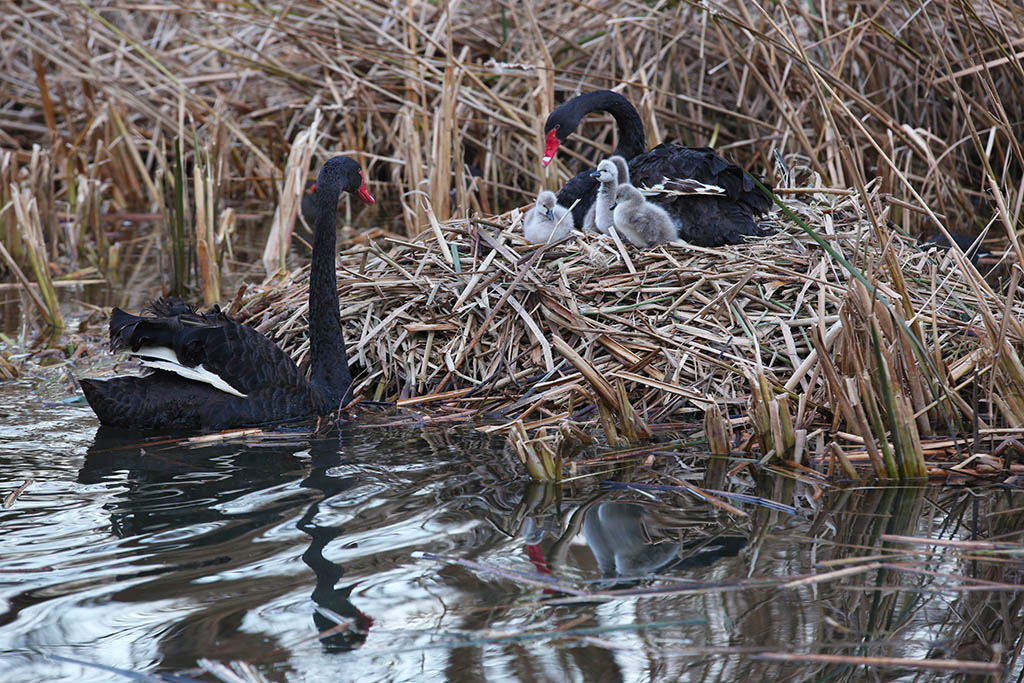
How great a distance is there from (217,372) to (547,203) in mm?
1520

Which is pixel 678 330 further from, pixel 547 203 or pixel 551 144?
pixel 551 144

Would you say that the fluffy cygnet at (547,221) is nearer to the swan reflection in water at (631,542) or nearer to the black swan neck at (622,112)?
the black swan neck at (622,112)

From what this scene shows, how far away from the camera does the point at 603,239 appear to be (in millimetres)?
4703

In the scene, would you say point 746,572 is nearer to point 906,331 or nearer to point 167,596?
point 906,331

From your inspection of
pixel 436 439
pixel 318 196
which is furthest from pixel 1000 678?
pixel 318 196

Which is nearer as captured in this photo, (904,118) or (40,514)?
(40,514)

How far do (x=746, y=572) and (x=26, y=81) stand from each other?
8.87 m

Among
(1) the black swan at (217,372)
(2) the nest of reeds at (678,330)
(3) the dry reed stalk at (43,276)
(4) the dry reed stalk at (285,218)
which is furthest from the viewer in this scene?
(4) the dry reed stalk at (285,218)

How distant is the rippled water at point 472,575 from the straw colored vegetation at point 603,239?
0.32 metres

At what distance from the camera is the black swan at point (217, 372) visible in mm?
3818

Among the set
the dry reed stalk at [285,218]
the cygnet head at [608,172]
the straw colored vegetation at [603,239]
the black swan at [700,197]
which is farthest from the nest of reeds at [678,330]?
the dry reed stalk at [285,218]

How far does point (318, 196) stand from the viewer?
420cm

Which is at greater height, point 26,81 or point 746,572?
point 26,81

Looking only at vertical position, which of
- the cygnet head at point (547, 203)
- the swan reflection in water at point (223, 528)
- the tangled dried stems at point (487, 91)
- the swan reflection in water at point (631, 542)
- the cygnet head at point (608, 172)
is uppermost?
the tangled dried stems at point (487, 91)
